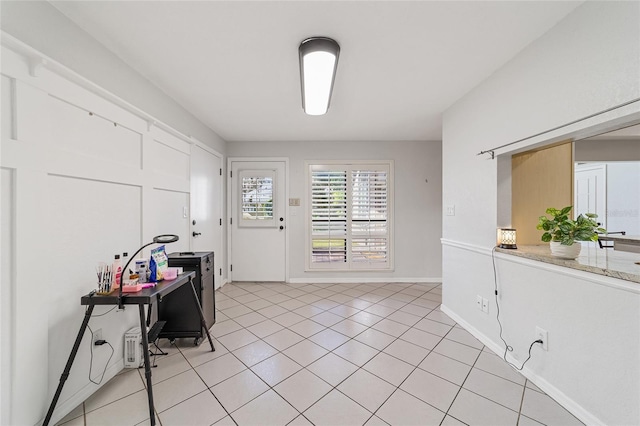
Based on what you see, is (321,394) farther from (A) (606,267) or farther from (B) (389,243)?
(B) (389,243)

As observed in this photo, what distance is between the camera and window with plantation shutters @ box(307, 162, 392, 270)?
166 inches

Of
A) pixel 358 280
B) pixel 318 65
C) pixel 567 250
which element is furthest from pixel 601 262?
pixel 358 280

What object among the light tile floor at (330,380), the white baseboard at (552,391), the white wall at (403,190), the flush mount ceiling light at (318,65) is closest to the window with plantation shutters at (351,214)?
the white wall at (403,190)

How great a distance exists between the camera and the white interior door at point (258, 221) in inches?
167

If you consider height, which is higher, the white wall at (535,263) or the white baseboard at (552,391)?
the white wall at (535,263)

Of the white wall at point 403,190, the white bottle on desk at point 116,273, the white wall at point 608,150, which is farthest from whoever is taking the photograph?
the white wall at point 403,190

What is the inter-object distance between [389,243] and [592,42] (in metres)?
3.23

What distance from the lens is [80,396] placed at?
1565mm

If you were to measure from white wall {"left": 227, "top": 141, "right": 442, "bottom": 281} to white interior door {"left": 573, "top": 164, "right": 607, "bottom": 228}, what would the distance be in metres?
2.34

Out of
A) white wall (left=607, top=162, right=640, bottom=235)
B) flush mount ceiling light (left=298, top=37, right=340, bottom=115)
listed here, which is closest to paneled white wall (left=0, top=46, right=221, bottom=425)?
flush mount ceiling light (left=298, top=37, right=340, bottom=115)

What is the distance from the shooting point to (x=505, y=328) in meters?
2.03

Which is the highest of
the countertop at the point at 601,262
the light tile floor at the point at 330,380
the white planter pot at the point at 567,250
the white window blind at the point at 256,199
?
the white window blind at the point at 256,199

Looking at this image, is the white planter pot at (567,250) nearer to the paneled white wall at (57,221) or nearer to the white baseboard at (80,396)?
the paneled white wall at (57,221)

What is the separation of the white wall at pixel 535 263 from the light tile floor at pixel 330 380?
0.26 metres
